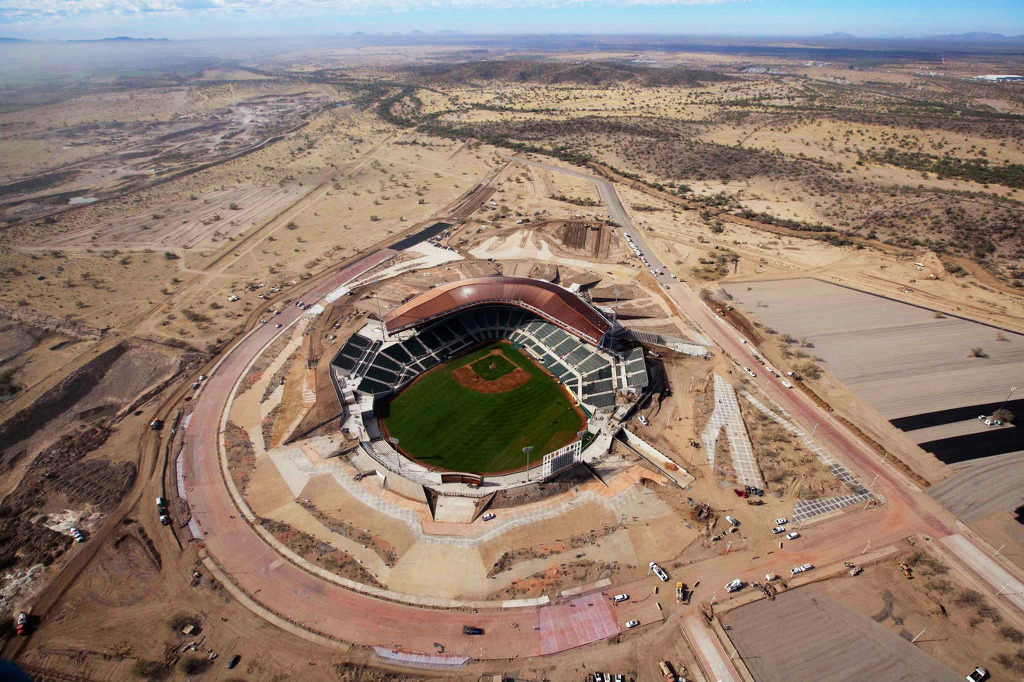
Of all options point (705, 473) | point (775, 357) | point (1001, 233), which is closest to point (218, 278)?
point (705, 473)

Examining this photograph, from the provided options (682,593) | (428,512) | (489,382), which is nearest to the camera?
(682,593)

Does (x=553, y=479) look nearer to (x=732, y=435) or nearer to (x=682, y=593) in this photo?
(x=682, y=593)

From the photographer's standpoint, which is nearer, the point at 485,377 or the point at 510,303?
the point at 485,377

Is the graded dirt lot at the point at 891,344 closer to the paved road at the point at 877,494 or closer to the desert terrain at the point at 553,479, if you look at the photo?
the desert terrain at the point at 553,479

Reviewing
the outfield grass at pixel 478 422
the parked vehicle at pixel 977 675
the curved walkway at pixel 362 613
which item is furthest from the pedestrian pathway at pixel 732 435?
the curved walkway at pixel 362 613

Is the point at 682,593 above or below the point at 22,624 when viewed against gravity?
above

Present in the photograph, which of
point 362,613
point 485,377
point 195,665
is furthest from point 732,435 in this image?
point 195,665

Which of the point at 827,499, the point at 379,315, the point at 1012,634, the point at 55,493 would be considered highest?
the point at 379,315
